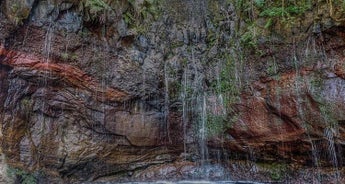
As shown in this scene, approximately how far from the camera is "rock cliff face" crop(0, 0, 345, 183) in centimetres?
566

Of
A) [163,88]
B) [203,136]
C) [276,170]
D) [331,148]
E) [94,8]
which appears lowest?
[276,170]

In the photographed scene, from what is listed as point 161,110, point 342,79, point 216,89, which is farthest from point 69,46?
point 342,79

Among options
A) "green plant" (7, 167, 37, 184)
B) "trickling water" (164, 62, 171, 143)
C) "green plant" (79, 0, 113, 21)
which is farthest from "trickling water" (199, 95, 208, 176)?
"green plant" (7, 167, 37, 184)

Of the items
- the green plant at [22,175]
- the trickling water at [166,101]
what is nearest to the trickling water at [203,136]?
the trickling water at [166,101]

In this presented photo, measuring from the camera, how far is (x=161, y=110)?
674 centimetres

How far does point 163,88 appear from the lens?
6.70 meters

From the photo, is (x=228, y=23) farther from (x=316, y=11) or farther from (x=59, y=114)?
(x=59, y=114)

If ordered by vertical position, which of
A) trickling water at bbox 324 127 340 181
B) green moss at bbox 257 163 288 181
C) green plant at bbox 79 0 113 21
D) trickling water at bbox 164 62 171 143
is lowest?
green moss at bbox 257 163 288 181

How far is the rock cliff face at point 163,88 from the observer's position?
5656mm

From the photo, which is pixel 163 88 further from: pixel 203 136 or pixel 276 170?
pixel 276 170

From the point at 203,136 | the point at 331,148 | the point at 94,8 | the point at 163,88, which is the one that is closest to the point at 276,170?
the point at 331,148

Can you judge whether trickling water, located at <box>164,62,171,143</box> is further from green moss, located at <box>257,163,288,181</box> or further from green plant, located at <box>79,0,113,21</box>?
green moss, located at <box>257,163,288,181</box>

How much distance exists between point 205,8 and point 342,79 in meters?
3.43

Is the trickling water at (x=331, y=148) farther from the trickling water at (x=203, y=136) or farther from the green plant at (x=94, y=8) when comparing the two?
the green plant at (x=94, y=8)
